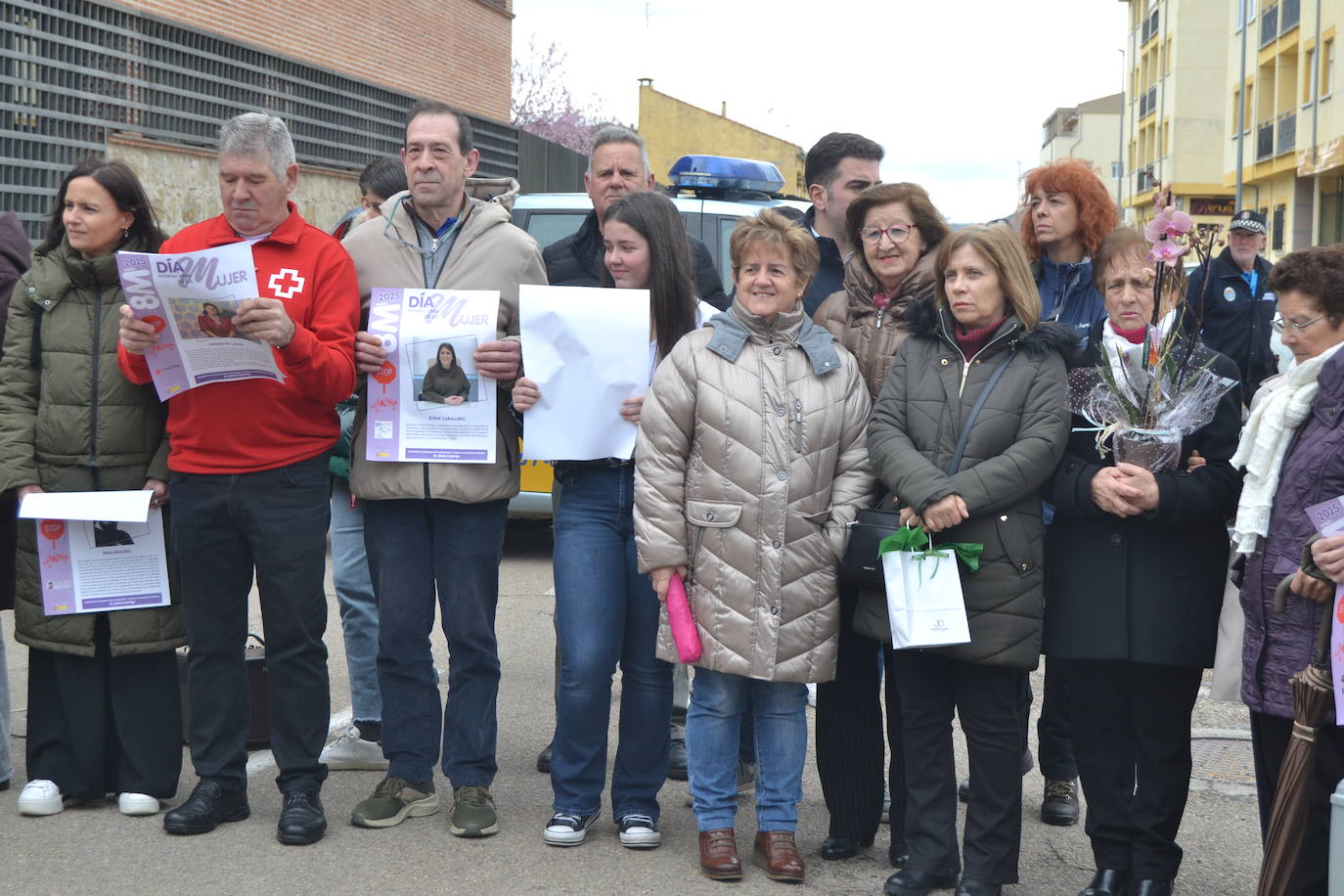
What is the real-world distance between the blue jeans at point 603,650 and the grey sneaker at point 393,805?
48 cm

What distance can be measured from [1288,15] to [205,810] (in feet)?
142

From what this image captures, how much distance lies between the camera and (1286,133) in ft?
134

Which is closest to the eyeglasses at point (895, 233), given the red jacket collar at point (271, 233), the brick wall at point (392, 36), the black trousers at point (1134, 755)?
the black trousers at point (1134, 755)

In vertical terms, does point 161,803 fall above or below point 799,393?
below

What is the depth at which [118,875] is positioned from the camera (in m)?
4.16

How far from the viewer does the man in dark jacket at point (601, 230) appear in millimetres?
5137

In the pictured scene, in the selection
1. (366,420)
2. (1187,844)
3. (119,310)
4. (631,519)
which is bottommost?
(1187,844)

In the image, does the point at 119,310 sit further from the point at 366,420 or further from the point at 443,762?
the point at 443,762

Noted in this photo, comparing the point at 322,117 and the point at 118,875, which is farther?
the point at 322,117

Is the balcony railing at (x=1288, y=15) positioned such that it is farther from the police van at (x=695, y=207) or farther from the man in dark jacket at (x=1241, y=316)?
the police van at (x=695, y=207)

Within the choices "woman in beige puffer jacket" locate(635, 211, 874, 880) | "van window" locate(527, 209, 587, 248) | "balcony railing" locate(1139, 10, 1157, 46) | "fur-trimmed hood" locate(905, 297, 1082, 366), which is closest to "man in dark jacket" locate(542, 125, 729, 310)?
"woman in beige puffer jacket" locate(635, 211, 874, 880)

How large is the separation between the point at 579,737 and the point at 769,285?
157 cm

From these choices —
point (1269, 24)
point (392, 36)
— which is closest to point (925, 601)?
point (392, 36)

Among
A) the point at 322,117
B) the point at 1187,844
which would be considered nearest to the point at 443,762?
the point at 1187,844
